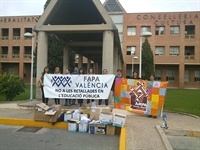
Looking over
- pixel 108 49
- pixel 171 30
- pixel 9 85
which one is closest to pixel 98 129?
pixel 108 49

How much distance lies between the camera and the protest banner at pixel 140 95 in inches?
434

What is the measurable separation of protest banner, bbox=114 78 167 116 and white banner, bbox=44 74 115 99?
1.64 feet

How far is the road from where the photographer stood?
6.79 metres

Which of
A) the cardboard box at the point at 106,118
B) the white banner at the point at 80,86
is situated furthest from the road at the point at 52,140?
the white banner at the point at 80,86

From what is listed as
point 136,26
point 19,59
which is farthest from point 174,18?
point 19,59

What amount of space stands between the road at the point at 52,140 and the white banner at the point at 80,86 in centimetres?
306

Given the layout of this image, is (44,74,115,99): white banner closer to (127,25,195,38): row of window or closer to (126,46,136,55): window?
(126,46,136,55): window

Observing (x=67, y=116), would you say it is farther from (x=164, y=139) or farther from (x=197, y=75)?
(x=197, y=75)

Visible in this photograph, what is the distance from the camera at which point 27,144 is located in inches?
274

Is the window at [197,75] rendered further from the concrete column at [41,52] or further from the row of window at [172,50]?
the concrete column at [41,52]

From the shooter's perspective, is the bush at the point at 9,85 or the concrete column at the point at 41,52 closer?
the concrete column at the point at 41,52

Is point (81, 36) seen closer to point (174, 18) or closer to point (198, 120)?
point (198, 120)

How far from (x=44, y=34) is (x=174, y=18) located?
35745 mm

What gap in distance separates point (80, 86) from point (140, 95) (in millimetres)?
2563
